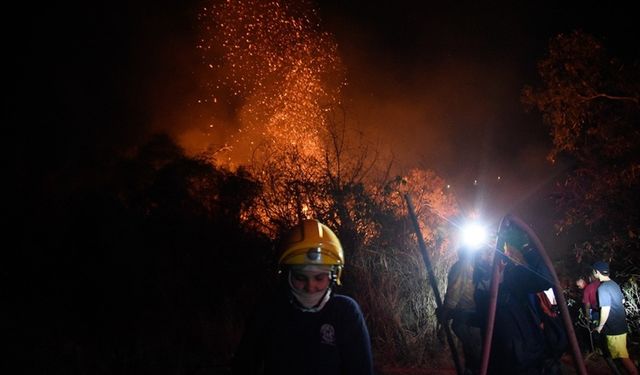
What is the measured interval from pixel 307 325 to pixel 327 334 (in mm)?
105

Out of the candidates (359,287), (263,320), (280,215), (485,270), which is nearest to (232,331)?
(359,287)

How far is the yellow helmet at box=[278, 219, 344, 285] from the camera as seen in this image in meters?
2.31

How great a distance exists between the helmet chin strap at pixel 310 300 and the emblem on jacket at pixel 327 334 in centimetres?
9

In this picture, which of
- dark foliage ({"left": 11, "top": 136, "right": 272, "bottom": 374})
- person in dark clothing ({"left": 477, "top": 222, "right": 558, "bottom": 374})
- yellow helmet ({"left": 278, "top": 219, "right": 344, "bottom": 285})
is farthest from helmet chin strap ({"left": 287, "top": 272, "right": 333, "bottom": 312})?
dark foliage ({"left": 11, "top": 136, "right": 272, "bottom": 374})

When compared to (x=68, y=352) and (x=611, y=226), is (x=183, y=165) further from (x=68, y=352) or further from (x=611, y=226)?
(x=611, y=226)

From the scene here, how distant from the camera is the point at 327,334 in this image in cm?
221

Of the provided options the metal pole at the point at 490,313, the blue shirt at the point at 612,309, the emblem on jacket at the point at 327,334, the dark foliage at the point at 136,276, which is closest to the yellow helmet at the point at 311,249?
the emblem on jacket at the point at 327,334

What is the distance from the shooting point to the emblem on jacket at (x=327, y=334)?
7.20 ft

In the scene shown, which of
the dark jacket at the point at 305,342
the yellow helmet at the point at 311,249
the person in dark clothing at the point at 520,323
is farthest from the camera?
the person in dark clothing at the point at 520,323

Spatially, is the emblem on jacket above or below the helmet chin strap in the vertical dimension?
below

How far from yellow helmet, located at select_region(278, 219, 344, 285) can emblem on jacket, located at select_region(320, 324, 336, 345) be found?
0.27 metres

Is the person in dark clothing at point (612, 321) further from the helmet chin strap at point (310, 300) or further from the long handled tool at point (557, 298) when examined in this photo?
the helmet chin strap at point (310, 300)

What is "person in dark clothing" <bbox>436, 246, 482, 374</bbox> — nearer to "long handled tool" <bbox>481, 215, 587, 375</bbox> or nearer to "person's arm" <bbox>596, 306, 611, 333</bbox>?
"long handled tool" <bbox>481, 215, 587, 375</bbox>

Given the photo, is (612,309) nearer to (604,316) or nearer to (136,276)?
(604,316)
